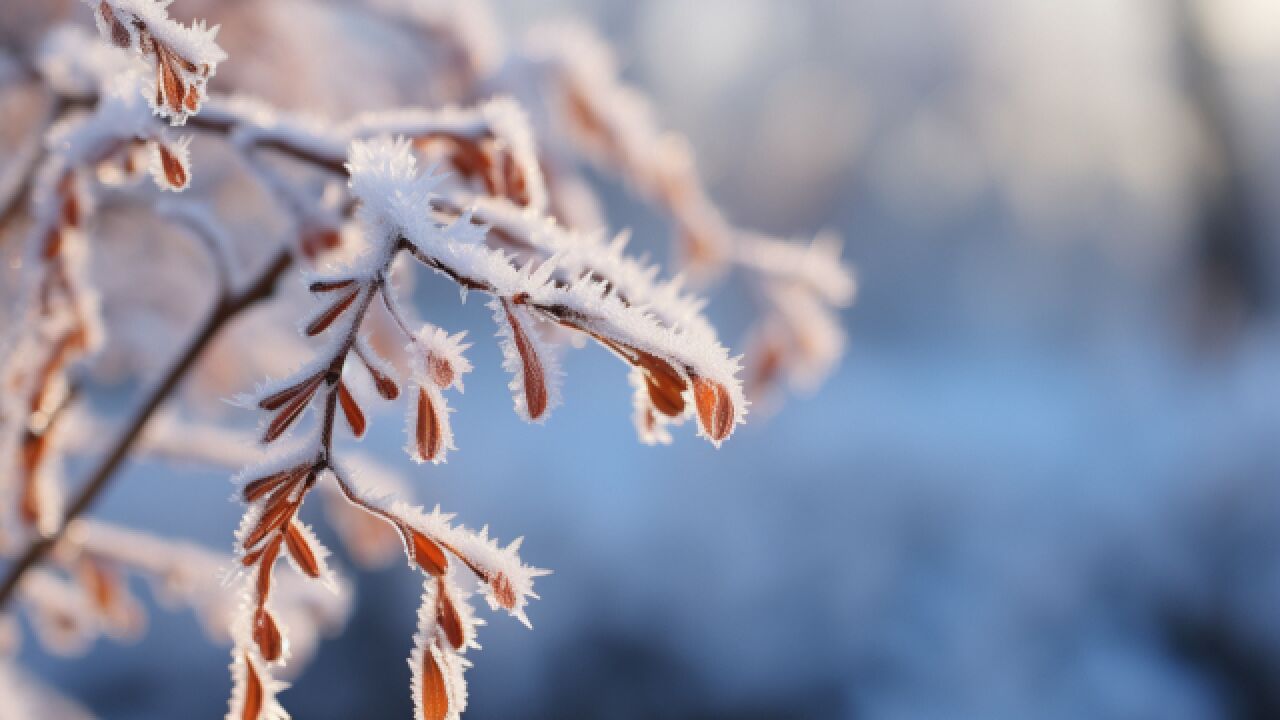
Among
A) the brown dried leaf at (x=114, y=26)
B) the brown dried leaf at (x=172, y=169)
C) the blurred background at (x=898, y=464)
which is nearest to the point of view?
the brown dried leaf at (x=114, y=26)

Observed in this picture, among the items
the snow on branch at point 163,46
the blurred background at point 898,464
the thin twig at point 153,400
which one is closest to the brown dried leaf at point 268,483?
the snow on branch at point 163,46

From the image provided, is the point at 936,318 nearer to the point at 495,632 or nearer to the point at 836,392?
the point at 836,392

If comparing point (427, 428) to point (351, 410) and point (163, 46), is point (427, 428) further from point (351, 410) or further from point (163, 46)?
point (163, 46)

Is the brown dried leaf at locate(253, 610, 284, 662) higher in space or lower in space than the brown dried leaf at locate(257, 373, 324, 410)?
lower

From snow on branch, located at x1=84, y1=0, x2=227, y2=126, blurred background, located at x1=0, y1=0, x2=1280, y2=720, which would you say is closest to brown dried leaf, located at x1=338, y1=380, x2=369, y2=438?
snow on branch, located at x1=84, y1=0, x2=227, y2=126

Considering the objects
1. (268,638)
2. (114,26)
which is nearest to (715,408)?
(268,638)

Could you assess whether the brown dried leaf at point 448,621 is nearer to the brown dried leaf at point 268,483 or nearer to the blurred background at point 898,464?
the brown dried leaf at point 268,483

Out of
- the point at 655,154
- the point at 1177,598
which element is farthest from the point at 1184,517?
the point at 655,154

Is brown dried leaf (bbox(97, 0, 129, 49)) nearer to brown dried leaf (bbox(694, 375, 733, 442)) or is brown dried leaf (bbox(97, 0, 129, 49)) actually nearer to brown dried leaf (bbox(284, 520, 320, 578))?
brown dried leaf (bbox(284, 520, 320, 578))
